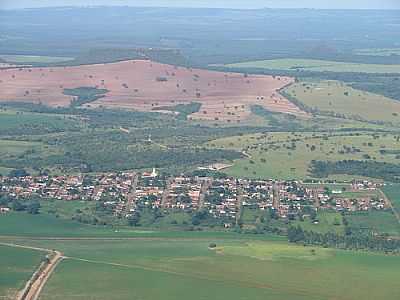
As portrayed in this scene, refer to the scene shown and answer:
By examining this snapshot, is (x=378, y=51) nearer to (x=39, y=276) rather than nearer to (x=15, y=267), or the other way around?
(x=15, y=267)

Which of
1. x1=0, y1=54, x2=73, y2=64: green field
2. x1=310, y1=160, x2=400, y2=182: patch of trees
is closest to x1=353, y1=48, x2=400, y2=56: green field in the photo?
x1=0, y1=54, x2=73, y2=64: green field

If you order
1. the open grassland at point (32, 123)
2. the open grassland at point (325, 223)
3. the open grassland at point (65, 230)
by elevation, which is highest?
the open grassland at point (65, 230)

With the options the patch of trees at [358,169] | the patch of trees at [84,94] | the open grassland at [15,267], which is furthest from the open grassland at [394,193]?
the patch of trees at [84,94]

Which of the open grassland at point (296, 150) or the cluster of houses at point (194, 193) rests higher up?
the cluster of houses at point (194, 193)

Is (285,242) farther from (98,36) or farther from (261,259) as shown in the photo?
(98,36)

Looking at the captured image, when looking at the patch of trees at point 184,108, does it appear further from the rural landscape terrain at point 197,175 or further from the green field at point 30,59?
the green field at point 30,59

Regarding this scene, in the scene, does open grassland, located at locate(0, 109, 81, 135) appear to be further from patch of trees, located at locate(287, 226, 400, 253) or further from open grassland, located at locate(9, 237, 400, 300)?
patch of trees, located at locate(287, 226, 400, 253)

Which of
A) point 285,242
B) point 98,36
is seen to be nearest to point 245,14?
point 98,36
